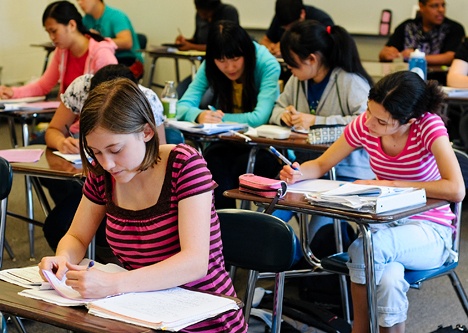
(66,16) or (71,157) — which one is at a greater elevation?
(66,16)

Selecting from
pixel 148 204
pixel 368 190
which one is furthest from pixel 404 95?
pixel 148 204

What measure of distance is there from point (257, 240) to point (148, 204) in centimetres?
42

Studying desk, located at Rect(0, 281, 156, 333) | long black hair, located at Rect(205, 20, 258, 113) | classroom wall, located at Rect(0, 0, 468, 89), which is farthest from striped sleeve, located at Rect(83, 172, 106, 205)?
classroom wall, located at Rect(0, 0, 468, 89)

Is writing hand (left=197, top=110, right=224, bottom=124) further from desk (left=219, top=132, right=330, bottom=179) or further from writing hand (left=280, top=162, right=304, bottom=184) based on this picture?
writing hand (left=280, top=162, right=304, bottom=184)

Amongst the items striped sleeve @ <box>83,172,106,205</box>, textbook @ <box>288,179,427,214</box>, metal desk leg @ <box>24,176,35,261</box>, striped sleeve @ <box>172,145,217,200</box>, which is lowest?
metal desk leg @ <box>24,176,35,261</box>

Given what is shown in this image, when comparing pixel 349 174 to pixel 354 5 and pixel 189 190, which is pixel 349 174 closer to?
pixel 189 190

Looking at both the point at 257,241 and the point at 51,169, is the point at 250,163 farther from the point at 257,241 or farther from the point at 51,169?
the point at 257,241

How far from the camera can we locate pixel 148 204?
6.32ft

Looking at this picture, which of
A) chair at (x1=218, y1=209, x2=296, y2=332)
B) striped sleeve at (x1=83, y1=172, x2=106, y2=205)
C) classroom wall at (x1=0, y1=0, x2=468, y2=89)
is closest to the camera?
striped sleeve at (x1=83, y1=172, x2=106, y2=205)

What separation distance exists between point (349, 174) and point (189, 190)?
5.60ft

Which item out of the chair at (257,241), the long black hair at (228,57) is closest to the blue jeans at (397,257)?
the chair at (257,241)

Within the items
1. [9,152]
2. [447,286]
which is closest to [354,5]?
[447,286]

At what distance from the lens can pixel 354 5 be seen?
7.18 metres

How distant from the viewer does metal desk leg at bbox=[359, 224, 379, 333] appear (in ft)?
8.07
